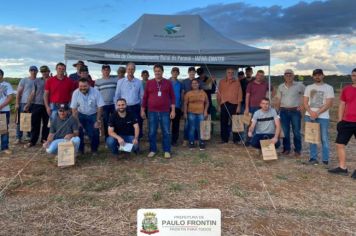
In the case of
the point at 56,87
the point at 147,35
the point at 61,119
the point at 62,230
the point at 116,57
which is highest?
the point at 147,35

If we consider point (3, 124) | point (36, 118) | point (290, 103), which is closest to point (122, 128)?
point (36, 118)

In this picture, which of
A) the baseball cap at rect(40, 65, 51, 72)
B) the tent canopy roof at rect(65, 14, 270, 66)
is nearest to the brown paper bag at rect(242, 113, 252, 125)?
the tent canopy roof at rect(65, 14, 270, 66)

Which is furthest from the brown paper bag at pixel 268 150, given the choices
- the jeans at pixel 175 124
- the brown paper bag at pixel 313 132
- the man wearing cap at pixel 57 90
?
the man wearing cap at pixel 57 90

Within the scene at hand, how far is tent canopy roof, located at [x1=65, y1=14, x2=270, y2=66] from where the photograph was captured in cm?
834

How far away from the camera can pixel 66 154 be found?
6102 millimetres

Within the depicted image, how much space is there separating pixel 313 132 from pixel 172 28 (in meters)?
4.65

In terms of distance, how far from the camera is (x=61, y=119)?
646cm

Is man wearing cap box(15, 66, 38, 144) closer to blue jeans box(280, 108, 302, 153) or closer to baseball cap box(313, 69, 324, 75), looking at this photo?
blue jeans box(280, 108, 302, 153)

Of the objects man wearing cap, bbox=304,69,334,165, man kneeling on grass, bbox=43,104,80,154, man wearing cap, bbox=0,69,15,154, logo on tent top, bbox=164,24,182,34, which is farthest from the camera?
logo on tent top, bbox=164,24,182,34

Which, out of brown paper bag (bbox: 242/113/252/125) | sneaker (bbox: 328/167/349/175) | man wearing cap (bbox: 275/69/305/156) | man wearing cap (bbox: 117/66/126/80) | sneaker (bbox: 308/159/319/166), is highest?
man wearing cap (bbox: 117/66/126/80)

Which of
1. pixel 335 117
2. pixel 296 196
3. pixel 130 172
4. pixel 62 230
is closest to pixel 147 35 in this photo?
pixel 130 172

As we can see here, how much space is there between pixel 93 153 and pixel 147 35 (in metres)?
3.53

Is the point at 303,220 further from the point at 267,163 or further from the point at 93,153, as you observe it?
the point at 93,153

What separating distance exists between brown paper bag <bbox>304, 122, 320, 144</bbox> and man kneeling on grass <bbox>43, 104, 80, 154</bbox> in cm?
390
